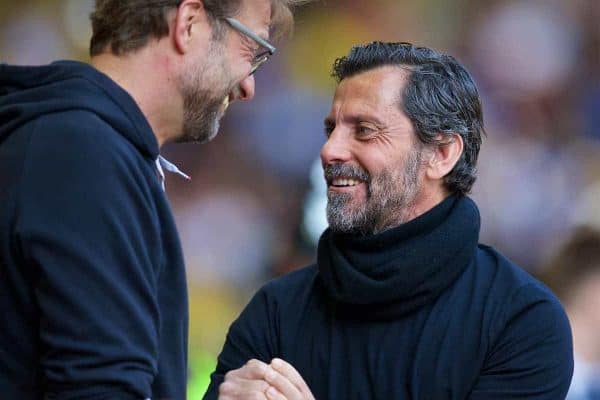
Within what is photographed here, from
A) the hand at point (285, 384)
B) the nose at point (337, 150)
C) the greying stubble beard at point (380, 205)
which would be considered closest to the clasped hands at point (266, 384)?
the hand at point (285, 384)

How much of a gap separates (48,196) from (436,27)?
7.95ft

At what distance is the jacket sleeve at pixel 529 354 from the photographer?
1.79m

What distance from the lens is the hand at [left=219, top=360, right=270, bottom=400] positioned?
5.78 feet

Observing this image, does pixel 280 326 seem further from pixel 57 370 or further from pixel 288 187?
pixel 288 187

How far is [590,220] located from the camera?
325cm

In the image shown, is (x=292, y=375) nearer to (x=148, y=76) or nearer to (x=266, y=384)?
(x=266, y=384)

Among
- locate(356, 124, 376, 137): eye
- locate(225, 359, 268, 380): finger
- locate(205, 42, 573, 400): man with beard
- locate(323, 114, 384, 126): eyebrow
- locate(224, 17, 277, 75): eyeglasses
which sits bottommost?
locate(225, 359, 268, 380): finger

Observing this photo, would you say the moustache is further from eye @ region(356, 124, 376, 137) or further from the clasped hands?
the clasped hands

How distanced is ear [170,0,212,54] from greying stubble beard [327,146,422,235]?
2.15 feet

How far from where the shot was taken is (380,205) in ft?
6.58

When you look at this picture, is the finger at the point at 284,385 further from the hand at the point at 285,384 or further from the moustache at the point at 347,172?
the moustache at the point at 347,172

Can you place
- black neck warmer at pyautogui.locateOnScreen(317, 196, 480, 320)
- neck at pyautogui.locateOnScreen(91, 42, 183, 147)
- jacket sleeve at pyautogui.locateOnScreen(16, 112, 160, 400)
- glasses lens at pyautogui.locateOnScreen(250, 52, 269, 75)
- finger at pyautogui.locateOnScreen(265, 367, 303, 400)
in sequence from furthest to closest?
black neck warmer at pyautogui.locateOnScreen(317, 196, 480, 320), finger at pyautogui.locateOnScreen(265, 367, 303, 400), glasses lens at pyautogui.locateOnScreen(250, 52, 269, 75), neck at pyautogui.locateOnScreen(91, 42, 183, 147), jacket sleeve at pyautogui.locateOnScreen(16, 112, 160, 400)

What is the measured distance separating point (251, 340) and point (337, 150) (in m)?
0.42

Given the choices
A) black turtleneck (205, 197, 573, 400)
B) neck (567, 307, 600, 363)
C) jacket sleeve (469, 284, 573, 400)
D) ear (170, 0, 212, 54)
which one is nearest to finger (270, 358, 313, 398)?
black turtleneck (205, 197, 573, 400)
